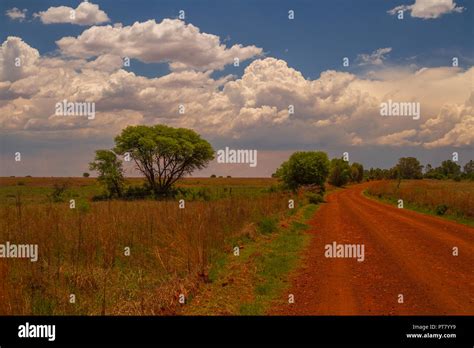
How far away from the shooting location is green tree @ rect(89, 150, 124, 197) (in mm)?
48188

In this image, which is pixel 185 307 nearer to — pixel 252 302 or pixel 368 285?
pixel 252 302

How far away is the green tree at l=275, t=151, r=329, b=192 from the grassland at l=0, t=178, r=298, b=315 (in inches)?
1485

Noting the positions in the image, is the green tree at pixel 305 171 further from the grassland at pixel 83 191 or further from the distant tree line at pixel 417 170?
the distant tree line at pixel 417 170

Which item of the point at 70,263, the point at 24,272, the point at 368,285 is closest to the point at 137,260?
the point at 70,263

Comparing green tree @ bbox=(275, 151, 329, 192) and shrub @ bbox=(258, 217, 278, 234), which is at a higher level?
green tree @ bbox=(275, 151, 329, 192)

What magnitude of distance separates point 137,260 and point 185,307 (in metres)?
2.79

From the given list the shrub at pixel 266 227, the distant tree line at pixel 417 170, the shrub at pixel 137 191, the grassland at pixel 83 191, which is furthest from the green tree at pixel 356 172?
the shrub at pixel 266 227

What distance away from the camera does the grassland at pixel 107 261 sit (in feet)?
22.2

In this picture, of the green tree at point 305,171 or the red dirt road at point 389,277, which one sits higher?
the green tree at point 305,171

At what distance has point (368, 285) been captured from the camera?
867 centimetres

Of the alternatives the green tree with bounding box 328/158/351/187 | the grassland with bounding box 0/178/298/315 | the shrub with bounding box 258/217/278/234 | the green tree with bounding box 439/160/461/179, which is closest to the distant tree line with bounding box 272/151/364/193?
the shrub with bounding box 258/217/278/234

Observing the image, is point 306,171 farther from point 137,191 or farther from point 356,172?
point 356,172

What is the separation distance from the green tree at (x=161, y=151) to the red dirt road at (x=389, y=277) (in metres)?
36.1

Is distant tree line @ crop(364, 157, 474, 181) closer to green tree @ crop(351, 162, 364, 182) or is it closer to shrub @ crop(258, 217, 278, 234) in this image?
green tree @ crop(351, 162, 364, 182)
